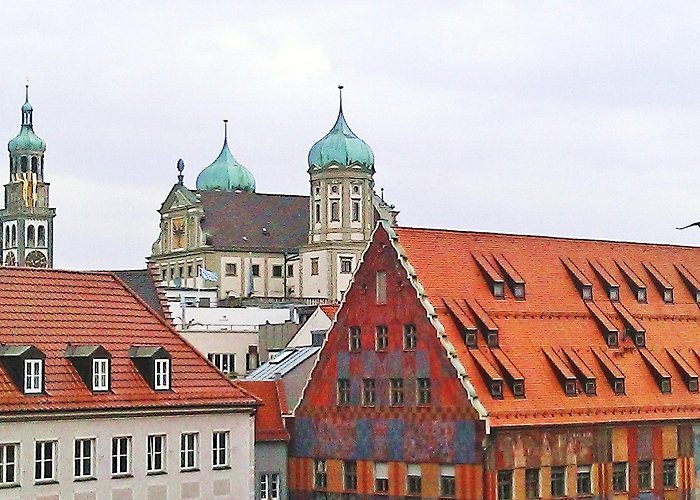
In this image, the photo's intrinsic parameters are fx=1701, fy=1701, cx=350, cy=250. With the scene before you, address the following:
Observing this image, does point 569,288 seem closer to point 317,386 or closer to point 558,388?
point 558,388

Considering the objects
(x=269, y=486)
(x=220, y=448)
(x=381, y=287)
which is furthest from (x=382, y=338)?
(x=220, y=448)

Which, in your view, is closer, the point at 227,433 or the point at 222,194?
the point at 227,433

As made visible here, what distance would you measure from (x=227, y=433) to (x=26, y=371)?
33.5 ft

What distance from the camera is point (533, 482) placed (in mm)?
71625

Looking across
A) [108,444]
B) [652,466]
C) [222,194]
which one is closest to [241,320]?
[222,194]

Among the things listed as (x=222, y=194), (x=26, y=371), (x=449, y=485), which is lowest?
(x=449, y=485)

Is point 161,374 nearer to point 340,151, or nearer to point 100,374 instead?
point 100,374

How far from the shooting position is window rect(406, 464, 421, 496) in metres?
73.3

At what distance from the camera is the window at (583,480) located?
73125 mm

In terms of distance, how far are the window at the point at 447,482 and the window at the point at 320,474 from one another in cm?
736

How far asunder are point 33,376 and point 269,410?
2064 centimetres

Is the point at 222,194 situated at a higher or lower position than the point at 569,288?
higher

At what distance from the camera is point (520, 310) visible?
76.2 meters

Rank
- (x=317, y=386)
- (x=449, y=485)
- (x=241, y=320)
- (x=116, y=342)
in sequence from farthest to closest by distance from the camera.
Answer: (x=241, y=320) < (x=317, y=386) < (x=449, y=485) < (x=116, y=342)
